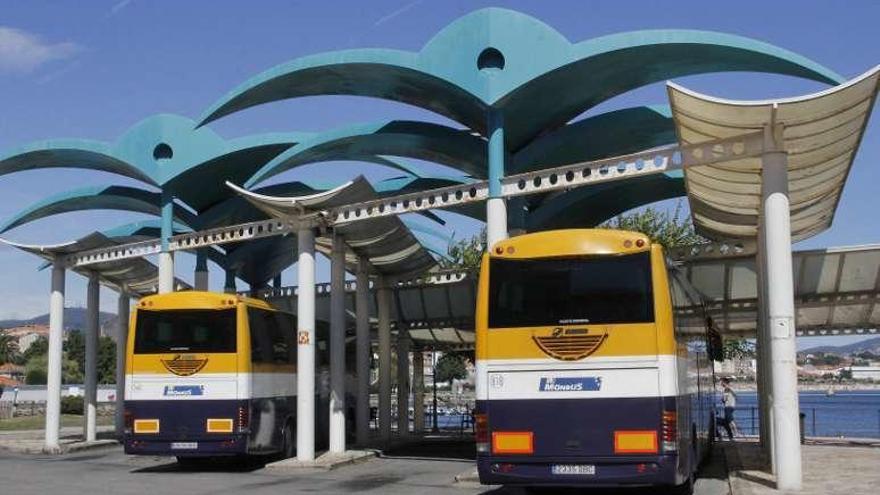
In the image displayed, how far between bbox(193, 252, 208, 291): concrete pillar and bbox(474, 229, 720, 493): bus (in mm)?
18795

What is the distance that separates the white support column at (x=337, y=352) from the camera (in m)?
22.5

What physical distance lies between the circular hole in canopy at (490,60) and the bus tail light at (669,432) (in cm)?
830

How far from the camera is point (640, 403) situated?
1256 cm

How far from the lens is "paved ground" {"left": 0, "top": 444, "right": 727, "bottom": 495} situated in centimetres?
1638

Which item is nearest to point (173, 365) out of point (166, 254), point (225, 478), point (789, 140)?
point (225, 478)

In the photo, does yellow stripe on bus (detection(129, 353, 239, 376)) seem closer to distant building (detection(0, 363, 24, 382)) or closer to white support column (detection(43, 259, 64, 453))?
white support column (detection(43, 259, 64, 453))

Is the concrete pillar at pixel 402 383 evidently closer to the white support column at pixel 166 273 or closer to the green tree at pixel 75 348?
the white support column at pixel 166 273

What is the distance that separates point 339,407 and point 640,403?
11.1 metres

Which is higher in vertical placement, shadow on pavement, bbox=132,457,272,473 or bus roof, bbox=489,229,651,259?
bus roof, bbox=489,229,651,259

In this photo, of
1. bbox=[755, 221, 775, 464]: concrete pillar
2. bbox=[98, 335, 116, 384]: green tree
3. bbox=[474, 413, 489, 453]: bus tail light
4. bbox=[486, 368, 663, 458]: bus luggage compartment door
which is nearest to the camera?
bbox=[486, 368, 663, 458]: bus luggage compartment door


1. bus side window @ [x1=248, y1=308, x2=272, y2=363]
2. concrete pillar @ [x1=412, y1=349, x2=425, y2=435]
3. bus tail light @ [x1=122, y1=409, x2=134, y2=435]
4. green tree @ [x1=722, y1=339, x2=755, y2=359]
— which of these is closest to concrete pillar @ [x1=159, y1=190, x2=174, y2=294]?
bus side window @ [x1=248, y1=308, x2=272, y2=363]

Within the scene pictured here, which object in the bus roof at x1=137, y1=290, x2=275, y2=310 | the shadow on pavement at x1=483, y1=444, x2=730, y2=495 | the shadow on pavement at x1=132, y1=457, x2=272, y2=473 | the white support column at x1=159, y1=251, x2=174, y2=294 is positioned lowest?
the shadow on pavement at x1=483, y1=444, x2=730, y2=495

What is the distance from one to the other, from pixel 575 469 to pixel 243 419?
29.1ft

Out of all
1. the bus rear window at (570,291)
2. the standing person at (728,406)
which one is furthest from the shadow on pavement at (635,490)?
the standing person at (728,406)
